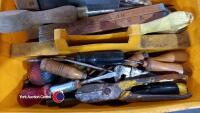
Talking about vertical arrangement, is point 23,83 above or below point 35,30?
below

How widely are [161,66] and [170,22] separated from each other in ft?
0.33

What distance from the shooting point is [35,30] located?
0.79 meters

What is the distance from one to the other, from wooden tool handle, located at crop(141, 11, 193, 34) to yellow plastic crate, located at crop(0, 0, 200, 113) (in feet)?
0.18

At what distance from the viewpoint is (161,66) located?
2.48 ft

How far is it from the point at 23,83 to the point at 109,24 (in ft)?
0.79

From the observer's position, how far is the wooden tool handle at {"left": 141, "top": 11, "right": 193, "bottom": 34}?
2.45 ft

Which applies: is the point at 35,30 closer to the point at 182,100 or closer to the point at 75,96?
the point at 75,96

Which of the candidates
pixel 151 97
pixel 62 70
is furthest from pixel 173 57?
pixel 62 70

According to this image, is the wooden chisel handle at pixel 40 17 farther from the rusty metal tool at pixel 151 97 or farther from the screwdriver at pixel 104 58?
the rusty metal tool at pixel 151 97

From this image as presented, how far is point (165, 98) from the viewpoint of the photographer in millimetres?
716

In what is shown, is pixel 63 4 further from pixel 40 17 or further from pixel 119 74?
pixel 119 74

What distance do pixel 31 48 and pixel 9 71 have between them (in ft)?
0.24

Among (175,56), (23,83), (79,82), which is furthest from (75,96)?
(175,56)

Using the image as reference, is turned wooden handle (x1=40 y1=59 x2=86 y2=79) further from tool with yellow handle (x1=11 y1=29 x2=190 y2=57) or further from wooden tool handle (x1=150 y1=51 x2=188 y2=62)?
wooden tool handle (x1=150 y1=51 x2=188 y2=62)
